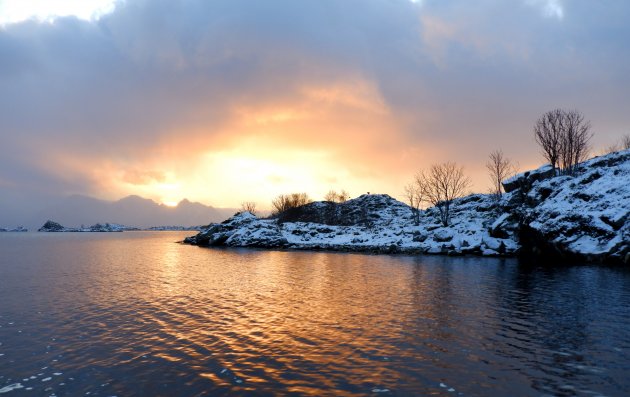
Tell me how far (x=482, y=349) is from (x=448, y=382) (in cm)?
424

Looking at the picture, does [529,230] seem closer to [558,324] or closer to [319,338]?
[558,324]

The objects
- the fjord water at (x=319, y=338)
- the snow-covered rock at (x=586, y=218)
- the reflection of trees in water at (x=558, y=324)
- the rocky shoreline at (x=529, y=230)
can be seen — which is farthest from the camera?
the rocky shoreline at (x=529, y=230)

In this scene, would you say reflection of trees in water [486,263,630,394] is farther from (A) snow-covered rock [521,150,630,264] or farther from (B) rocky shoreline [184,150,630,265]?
(B) rocky shoreline [184,150,630,265]

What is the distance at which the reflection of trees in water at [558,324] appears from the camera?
13.6m

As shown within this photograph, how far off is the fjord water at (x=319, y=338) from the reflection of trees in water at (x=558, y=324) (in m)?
0.09

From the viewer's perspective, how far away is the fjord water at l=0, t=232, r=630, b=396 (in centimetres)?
1269

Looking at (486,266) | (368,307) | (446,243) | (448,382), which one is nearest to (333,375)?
(448,382)

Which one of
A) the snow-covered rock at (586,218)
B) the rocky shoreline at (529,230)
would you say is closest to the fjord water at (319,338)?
the snow-covered rock at (586,218)

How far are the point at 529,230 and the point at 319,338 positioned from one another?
5221 cm

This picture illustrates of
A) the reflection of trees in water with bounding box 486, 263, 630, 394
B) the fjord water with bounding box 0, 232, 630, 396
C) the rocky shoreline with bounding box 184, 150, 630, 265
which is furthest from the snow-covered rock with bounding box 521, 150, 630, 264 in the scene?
the fjord water with bounding box 0, 232, 630, 396

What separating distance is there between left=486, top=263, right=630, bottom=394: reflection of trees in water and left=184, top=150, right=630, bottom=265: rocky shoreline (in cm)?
1499

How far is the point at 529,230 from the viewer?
58156 mm

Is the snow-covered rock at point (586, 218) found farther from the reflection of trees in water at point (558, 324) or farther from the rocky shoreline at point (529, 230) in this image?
the reflection of trees in water at point (558, 324)

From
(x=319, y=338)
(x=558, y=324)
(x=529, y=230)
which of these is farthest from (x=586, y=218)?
(x=319, y=338)
